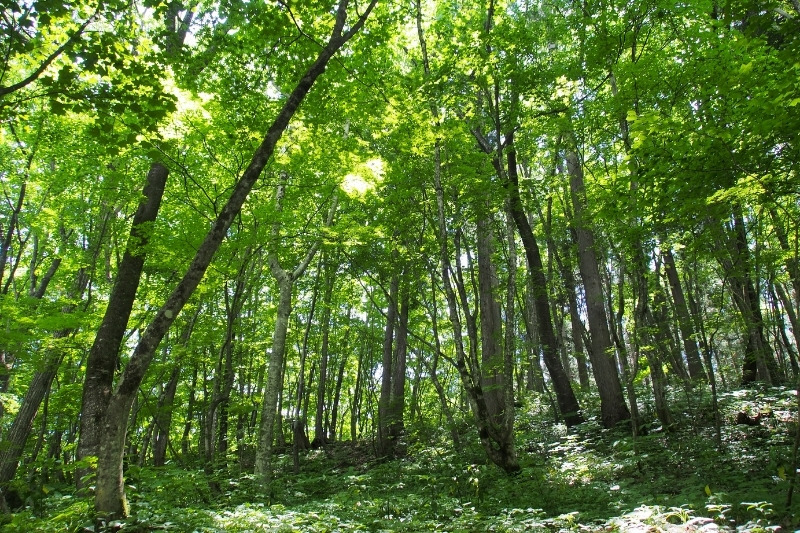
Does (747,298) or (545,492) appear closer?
(545,492)

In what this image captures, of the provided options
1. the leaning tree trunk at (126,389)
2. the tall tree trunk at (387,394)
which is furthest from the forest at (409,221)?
the tall tree trunk at (387,394)

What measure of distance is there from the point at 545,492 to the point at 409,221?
16.7 feet

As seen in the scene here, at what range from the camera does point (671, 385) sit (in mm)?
12727

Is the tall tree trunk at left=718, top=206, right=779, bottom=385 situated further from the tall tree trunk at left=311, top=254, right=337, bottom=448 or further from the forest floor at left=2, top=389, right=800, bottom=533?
the tall tree trunk at left=311, top=254, right=337, bottom=448

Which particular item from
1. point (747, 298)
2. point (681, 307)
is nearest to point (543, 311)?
point (747, 298)

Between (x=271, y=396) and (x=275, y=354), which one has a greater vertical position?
(x=275, y=354)

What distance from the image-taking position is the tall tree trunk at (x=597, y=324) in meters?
9.29

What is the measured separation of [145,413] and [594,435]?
29.2 ft

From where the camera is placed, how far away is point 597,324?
1009 centimetres

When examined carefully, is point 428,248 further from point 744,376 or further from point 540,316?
point 744,376

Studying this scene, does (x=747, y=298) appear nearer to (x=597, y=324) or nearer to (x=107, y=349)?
→ (x=597, y=324)

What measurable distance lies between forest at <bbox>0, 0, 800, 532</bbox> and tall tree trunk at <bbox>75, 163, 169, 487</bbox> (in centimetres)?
4

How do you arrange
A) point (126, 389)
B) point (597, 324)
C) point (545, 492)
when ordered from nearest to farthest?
point (126, 389), point (545, 492), point (597, 324)

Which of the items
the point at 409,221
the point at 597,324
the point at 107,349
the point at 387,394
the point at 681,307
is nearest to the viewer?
the point at 107,349
